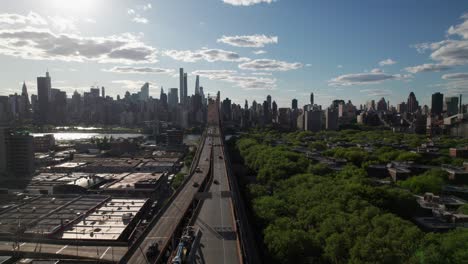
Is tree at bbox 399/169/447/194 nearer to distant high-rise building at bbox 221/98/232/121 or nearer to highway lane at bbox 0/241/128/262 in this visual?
highway lane at bbox 0/241/128/262

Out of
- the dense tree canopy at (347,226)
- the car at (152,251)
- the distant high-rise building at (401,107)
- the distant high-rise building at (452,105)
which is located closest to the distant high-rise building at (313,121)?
the distant high-rise building at (452,105)

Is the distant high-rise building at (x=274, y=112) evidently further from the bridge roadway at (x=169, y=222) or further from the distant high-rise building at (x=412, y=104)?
the bridge roadway at (x=169, y=222)

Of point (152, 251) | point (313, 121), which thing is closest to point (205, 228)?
point (152, 251)

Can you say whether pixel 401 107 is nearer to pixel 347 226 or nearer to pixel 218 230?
pixel 347 226

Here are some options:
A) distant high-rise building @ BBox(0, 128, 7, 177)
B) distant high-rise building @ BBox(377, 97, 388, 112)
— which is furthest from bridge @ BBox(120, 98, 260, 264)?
distant high-rise building @ BBox(377, 97, 388, 112)

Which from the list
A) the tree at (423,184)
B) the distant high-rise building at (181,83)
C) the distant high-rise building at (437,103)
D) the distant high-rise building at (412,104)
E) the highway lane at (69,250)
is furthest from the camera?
the distant high-rise building at (181,83)

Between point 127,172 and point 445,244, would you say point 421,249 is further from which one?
point 127,172

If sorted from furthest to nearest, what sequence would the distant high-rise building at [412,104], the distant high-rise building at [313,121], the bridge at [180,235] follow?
the distant high-rise building at [412,104] → the distant high-rise building at [313,121] → the bridge at [180,235]
